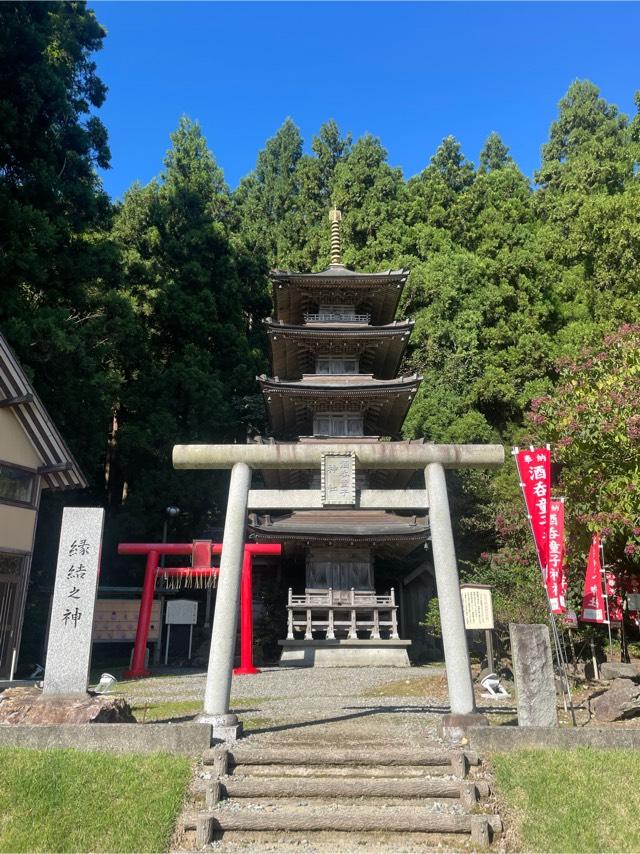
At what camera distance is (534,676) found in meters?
6.39

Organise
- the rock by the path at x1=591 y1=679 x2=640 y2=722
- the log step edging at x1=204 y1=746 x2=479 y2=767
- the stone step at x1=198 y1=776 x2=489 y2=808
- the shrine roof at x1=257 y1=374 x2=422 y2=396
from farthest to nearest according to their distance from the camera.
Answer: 1. the shrine roof at x1=257 y1=374 x2=422 y2=396
2. the rock by the path at x1=591 y1=679 x2=640 y2=722
3. the log step edging at x1=204 y1=746 x2=479 y2=767
4. the stone step at x1=198 y1=776 x2=489 y2=808

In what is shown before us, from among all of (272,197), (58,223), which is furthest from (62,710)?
(272,197)

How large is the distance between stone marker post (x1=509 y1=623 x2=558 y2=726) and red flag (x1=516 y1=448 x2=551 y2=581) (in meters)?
2.63

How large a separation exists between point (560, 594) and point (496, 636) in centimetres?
606

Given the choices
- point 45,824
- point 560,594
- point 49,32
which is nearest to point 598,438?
point 560,594

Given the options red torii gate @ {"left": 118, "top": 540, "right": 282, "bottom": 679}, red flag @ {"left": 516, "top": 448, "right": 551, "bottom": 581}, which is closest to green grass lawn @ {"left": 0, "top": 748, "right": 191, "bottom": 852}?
red flag @ {"left": 516, "top": 448, "right": 551, "bottom": 581}

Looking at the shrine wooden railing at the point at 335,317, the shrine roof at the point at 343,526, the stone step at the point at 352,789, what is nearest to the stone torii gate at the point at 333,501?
the stone step at the point at 352,789

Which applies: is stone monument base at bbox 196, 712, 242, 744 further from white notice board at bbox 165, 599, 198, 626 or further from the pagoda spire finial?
the pagoda spire finial

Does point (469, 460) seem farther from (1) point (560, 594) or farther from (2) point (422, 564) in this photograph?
(2) point (422, 564)

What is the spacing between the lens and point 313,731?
6969 mm

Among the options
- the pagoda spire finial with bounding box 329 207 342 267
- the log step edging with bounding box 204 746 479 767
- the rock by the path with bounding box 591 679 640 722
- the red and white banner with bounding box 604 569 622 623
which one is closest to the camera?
the log step edging with bounding box 204 746 479 767

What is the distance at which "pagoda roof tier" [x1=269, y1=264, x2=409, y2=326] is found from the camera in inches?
814

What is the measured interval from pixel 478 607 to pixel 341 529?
25.8 ft

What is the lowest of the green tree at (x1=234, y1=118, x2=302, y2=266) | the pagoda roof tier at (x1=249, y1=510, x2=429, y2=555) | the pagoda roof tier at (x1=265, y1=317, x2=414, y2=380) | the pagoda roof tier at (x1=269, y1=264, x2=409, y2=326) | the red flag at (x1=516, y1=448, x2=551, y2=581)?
the red flag at (x1=516, y1=448, x2=551, y2=581)
